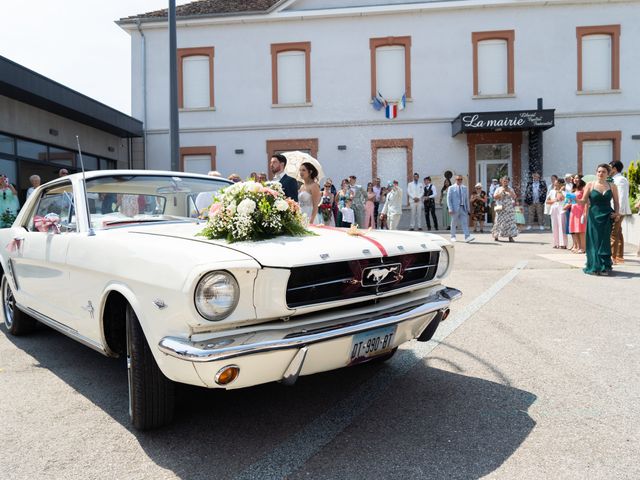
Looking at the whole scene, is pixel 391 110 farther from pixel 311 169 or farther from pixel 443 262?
pixel 443 262

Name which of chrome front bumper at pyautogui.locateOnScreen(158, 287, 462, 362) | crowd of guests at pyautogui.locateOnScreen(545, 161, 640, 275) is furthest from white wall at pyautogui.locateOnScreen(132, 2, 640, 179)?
chrome front bumper at pyautogui.locateOnScreen(158, 287, 462, 362)

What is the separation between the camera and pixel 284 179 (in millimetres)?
6543

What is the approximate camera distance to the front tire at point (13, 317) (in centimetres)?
484

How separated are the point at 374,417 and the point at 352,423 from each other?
0.15 meters

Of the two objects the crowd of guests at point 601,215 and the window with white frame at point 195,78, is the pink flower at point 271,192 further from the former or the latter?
the window with white frame at point 195,78

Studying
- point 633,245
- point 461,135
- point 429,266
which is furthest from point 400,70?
point 429,266

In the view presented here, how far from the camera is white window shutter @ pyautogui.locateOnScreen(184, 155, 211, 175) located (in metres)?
20.5

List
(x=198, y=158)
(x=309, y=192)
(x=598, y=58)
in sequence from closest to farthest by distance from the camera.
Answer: (x=309, y=192), (x=598, y=58), (x=198, y=158)

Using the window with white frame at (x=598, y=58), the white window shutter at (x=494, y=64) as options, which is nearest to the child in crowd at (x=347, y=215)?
the white window shutter at (x=494, y=64)

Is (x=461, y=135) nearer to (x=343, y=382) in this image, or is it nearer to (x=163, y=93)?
(x=163, y=93)

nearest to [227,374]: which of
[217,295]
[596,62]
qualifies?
[217,295]

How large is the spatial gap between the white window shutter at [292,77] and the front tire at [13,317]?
52.6 ft

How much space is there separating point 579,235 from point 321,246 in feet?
33.0

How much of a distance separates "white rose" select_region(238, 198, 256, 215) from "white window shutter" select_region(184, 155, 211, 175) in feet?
59.0
